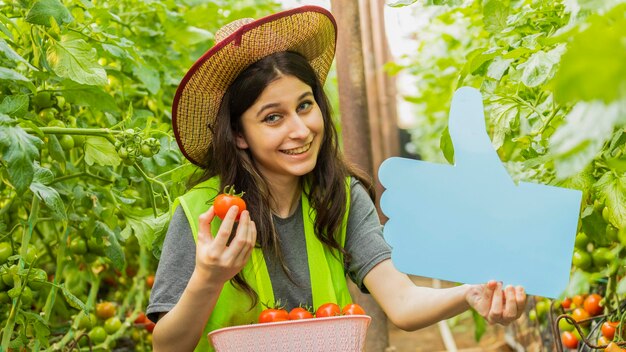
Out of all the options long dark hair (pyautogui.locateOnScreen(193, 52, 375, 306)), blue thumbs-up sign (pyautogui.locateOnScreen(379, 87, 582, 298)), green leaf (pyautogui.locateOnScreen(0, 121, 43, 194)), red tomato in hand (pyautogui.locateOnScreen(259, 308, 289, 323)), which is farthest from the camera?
long dark hair (pyautogui.locateOnScreen(193, 52, 375, 306))

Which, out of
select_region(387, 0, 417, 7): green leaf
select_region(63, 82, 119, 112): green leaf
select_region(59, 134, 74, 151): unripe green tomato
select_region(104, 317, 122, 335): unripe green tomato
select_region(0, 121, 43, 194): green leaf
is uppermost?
select_region(387, 0, 417, 7): green leaf

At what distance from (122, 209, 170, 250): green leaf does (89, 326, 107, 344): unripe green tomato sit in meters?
0.47

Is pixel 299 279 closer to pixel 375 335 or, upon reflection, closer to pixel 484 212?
pixel 484 212

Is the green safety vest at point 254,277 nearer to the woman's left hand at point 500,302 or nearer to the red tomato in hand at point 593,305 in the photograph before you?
the woman's left hand at point 500,302

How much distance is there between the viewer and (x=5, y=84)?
192 centimetres

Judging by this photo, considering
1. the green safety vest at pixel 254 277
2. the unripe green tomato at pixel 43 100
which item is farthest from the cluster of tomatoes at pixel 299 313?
the unripe green tomato at pixel 43 100

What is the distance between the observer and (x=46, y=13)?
1842mm

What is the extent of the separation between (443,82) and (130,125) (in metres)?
1.82

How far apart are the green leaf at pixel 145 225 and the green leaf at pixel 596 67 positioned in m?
1.50

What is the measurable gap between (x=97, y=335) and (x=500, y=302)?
1382 millimetres

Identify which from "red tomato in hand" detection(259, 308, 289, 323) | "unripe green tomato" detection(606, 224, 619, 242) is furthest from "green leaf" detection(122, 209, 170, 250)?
"unripe green tomato" detection(606, 224, 619, 242)

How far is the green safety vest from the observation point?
185 centimetres

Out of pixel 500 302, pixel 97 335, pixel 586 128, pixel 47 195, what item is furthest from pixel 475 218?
pixel 97 335

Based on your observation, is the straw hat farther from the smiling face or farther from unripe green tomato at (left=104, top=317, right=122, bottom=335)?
unripe green tomato at (left=104, top=317, right=122, bottom=335)
